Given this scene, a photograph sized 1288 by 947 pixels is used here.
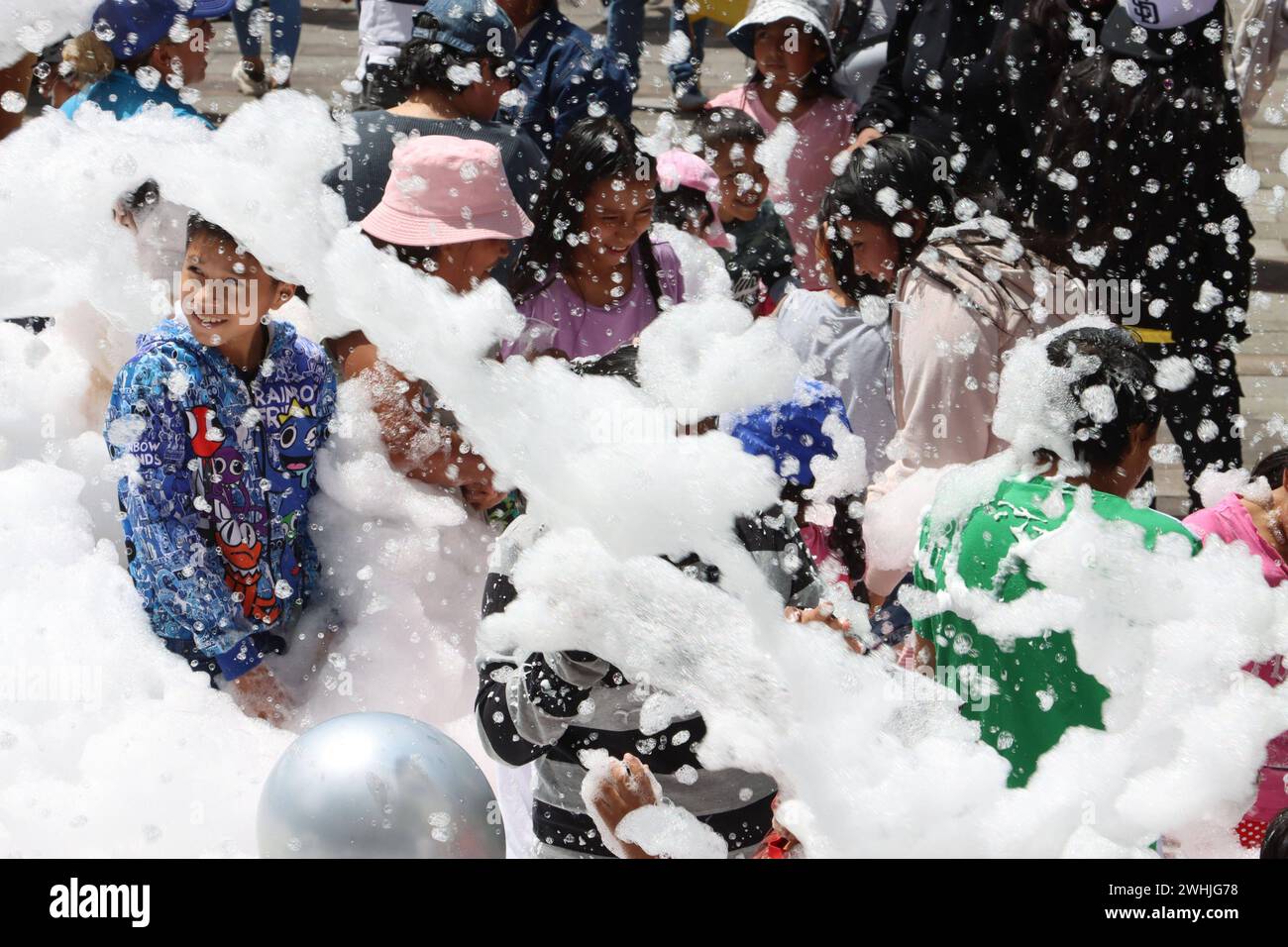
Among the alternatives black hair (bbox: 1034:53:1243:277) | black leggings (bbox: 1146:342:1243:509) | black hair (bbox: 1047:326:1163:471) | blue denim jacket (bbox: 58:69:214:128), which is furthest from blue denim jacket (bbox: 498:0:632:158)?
black hair (bbox: 1047:326:1163:471)

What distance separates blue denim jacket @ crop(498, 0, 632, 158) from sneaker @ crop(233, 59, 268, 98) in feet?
6.30

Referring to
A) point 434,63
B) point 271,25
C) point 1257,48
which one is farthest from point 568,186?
point 271,25

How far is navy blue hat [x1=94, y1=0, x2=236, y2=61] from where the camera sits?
3338 millimetres

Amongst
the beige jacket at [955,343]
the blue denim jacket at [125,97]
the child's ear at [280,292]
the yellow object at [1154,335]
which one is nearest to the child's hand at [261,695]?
the child's ear at [280,292]

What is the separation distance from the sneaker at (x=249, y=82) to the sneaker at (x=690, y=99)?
1.47 meters

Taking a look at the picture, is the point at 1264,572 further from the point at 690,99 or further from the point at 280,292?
the point at 690,99

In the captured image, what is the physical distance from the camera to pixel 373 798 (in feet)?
6.45

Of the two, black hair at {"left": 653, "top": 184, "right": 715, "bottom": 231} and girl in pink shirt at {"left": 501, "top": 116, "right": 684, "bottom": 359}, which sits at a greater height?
girl in pink shirt at {"left": 501, "top": 116, "right": 684, "bottom": 359}

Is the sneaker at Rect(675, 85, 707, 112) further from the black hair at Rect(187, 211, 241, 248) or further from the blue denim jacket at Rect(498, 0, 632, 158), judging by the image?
the black hair at Rect(187, 211, 241, 248)

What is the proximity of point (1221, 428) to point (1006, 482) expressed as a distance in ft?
5.14

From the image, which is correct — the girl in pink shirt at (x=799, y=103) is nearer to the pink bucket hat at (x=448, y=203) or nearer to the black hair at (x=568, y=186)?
the black hair at (x=568, y=186)

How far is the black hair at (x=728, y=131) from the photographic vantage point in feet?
13.2
